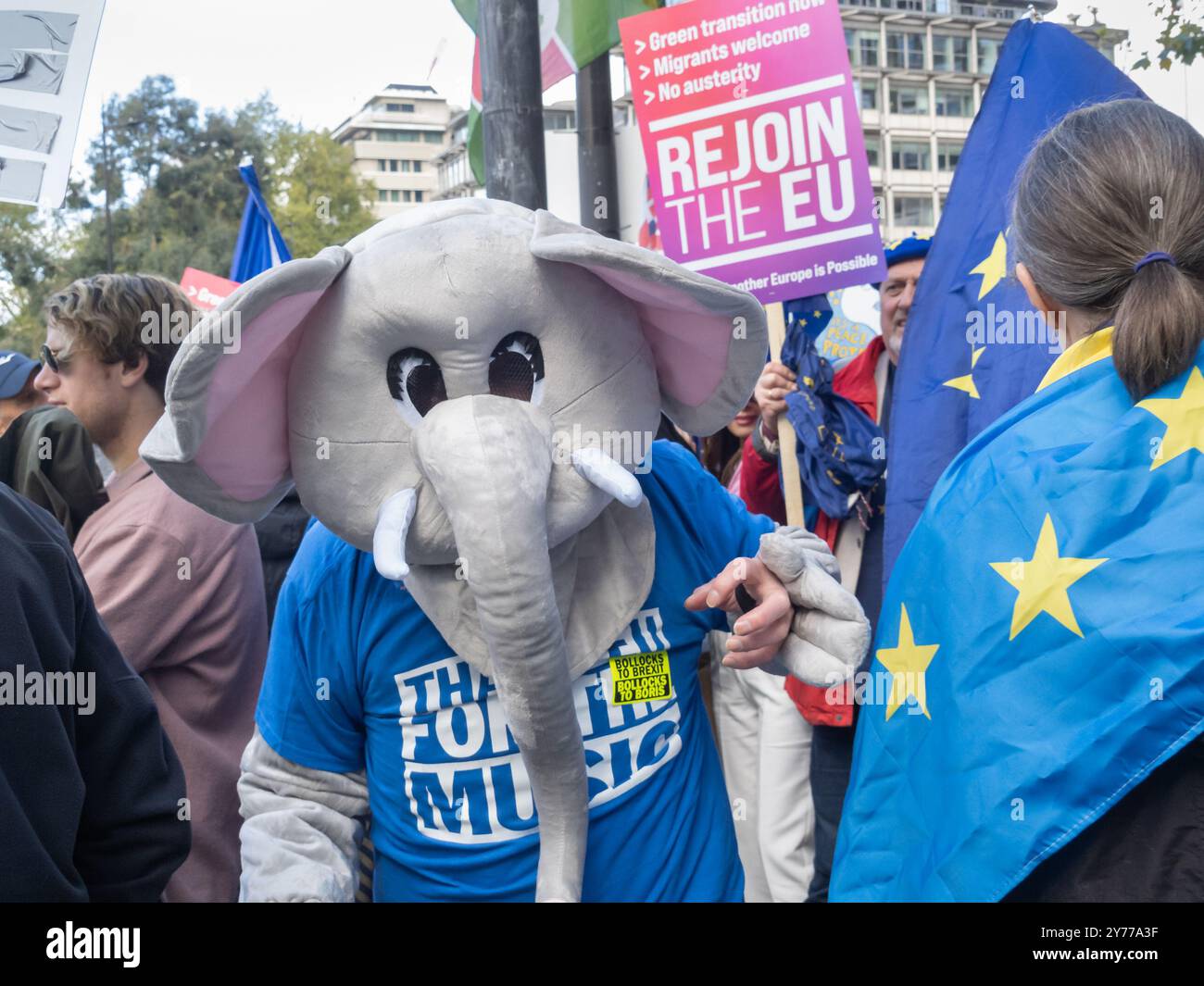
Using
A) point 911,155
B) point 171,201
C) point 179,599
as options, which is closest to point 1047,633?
point 179,599

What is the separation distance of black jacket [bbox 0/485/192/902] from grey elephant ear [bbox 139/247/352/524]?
26 centimetres

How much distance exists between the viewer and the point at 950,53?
79375 mm

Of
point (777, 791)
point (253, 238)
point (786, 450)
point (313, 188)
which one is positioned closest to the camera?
point (786, 450)

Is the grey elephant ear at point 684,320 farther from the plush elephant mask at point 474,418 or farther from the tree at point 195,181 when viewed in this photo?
the tree at point 195,181

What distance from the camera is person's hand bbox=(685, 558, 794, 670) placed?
7.00 ft

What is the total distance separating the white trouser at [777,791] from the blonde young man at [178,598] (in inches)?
69.7

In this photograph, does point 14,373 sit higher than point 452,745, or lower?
higher

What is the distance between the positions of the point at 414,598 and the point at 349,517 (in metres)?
0.19

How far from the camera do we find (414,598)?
2.22 meters

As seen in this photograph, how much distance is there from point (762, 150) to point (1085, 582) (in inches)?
95.3

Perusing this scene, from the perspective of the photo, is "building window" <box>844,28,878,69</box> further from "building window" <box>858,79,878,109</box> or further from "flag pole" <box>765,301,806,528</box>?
"flag pole" <box>765,301,806,528</box>

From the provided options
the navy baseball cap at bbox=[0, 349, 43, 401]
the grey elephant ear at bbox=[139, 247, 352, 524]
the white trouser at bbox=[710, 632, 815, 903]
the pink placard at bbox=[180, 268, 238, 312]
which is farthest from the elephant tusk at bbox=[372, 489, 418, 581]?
the pink placard at bbox=[180, 268, 238, 312]

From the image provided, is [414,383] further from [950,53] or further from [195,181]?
[950,53]
